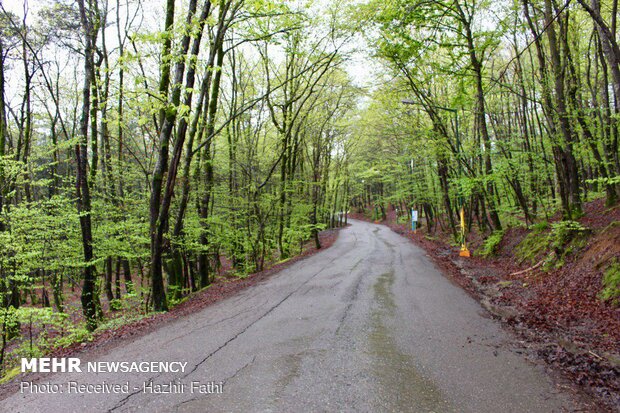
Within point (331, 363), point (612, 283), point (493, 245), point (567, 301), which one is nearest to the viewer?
point (331, 363)

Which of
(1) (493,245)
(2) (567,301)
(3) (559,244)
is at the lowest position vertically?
(2) (567,301)

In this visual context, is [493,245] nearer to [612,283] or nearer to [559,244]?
[559,244]

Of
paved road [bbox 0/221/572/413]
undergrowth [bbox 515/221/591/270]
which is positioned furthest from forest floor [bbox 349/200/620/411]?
paved road [bbox 0/221/572/413]

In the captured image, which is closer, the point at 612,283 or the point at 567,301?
the point at 612,283

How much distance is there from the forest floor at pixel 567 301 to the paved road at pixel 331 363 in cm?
43

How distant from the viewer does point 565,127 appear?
333 inches

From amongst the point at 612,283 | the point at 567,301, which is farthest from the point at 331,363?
the point at 612,283

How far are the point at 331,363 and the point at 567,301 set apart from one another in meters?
5.29

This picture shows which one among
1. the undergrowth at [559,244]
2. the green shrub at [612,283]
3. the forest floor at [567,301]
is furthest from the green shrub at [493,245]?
the green shrub at [612,283]

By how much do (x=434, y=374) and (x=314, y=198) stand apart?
1824cm

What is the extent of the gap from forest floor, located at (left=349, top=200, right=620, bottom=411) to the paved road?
431 millimetres

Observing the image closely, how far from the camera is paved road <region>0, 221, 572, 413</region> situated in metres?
3.25

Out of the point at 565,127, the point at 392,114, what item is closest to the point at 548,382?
the point at 565,127

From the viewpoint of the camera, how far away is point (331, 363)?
13.2 ft
